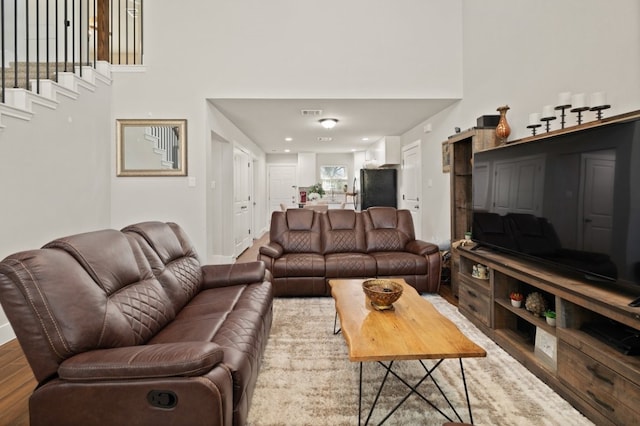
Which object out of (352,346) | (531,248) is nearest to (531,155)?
(531,248)

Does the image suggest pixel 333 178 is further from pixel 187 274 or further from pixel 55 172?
pixel 187 274

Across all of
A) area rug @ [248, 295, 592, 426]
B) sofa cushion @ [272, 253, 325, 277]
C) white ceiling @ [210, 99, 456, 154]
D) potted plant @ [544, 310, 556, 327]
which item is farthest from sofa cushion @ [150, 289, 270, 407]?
white ceiling @ [210, 99, 456, 154]

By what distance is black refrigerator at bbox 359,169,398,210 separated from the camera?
23.1 feet

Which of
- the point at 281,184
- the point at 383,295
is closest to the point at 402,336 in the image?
A: the point at 383,295

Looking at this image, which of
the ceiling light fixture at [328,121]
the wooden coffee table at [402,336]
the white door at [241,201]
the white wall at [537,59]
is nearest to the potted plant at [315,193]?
the white door at [241,201]

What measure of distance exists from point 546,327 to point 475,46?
3.44 meters

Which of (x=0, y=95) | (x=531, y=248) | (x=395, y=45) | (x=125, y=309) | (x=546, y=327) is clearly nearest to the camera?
(x=125, y=309)

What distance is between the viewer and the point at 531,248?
2.21 metres

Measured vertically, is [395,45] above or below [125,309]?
above

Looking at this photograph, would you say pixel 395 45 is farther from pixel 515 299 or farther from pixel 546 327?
pixel 546 327

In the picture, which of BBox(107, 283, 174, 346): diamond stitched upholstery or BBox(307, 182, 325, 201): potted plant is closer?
BBox(107, 283, 174, 346): diamond stitched upholstery

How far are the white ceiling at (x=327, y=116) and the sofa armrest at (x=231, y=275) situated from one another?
253cm

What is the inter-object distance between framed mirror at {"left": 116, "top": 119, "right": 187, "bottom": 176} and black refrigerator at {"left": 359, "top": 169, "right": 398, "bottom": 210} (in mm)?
4131

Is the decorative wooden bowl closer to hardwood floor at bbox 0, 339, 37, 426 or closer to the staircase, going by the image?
hardwood floor at bbox 0, 339, 37, 426
